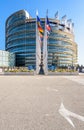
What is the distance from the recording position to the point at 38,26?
50781 mm

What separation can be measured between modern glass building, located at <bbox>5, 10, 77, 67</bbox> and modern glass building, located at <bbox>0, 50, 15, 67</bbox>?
5016 mm

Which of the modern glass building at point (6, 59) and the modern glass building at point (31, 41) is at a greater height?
the modern glass building at point (31, 41)

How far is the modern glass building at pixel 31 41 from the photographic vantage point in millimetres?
113188

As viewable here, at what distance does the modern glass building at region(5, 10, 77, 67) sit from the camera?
4456 inches

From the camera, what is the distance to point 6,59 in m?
105

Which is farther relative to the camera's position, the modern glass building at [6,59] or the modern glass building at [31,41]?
the modern glass building at [31,41]

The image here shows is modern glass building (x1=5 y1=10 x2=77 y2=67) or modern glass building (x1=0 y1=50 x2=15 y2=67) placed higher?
modern glass building (x1=5 y1=10 x2=77 y2=67)

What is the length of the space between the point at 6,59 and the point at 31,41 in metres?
19.8

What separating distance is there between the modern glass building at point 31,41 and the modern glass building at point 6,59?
5.02m

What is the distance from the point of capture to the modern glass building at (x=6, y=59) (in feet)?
328

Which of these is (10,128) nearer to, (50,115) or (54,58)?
(50,115)

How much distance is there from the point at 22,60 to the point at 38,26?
64279 mm

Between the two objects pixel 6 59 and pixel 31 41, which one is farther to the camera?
pixel 31 41

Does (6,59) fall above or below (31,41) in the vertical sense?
below
